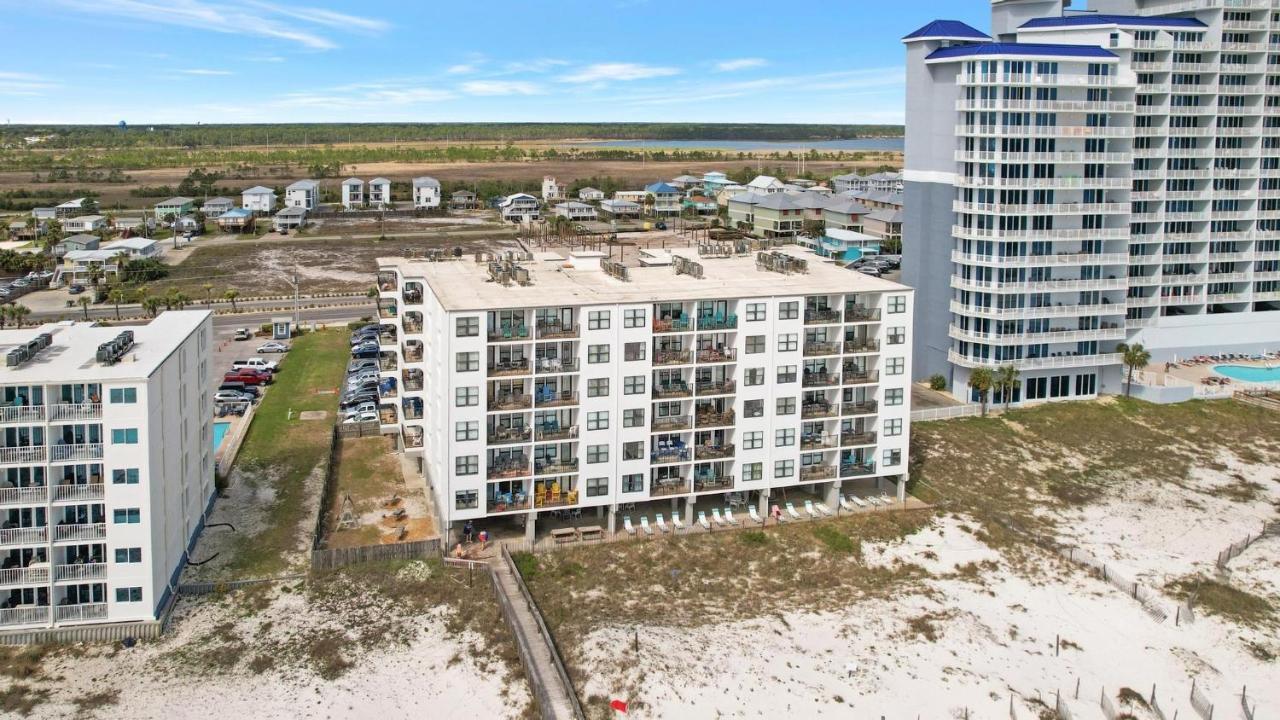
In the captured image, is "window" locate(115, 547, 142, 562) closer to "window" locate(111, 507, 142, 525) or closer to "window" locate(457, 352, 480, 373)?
"window" locate(111, 507, 142, 525)

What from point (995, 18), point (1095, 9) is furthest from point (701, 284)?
point (1095, 9)

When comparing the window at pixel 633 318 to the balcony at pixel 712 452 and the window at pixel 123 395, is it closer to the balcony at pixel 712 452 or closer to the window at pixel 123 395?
the balcony at pixel 712 452

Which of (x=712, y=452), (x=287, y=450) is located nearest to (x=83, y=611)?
(x=287, y=450)

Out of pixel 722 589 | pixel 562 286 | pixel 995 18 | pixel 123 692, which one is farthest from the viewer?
pixel 995 18

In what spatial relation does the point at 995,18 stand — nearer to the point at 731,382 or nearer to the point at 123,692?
the point at 731,382

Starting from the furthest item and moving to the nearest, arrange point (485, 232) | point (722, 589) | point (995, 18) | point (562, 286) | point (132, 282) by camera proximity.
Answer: point (485, 232) < point (132, 282) < point (995, 18) < point (562, 286) < point (722, 589)

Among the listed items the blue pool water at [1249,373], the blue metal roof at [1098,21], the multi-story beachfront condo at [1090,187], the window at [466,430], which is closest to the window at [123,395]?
the window at [466,430]

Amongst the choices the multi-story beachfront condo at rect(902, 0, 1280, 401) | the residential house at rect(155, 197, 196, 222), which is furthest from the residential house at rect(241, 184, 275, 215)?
the multi-story beachfront condo at rect(902, 0, 1280, 401)
